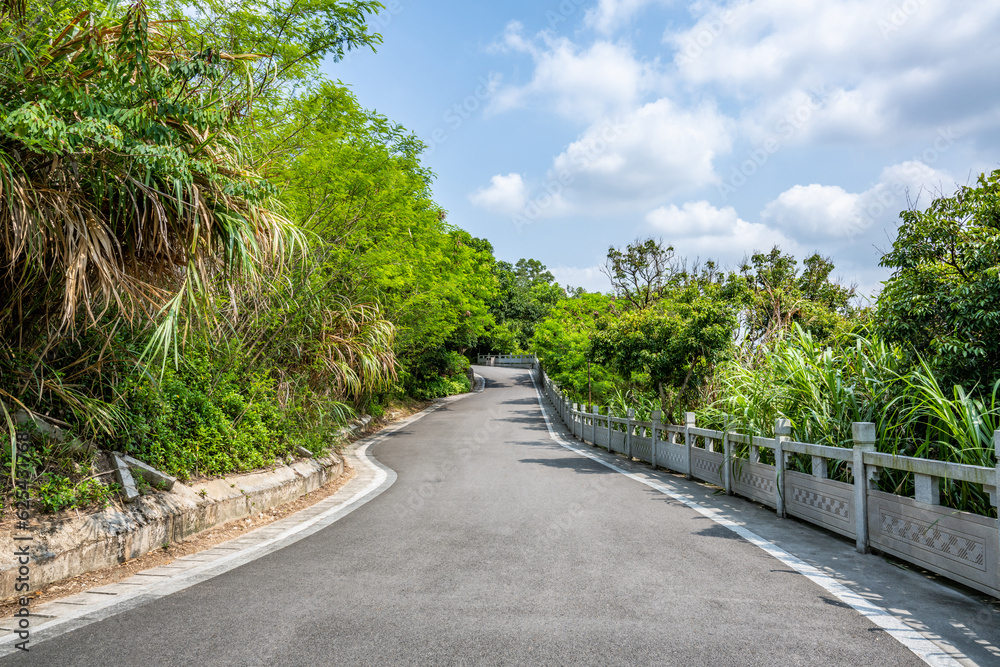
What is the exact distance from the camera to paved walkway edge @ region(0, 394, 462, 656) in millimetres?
3639

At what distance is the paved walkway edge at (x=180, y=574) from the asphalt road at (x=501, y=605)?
148mm

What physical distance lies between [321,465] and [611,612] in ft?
22.3

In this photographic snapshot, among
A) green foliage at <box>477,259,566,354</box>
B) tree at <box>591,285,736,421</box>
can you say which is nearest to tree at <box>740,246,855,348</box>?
tree at <box>591,285,736,421</box>

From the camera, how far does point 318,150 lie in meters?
9.31

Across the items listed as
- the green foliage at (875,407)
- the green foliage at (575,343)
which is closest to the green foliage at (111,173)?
the green foliage at (875,407)

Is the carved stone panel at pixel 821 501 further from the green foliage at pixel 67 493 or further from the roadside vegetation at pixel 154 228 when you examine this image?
the green foliage at pixel 67 493

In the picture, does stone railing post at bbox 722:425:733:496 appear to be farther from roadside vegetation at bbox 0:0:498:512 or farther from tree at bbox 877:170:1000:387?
roadside vegetation at bbox 0:0:498:512

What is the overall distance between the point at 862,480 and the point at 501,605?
362cm

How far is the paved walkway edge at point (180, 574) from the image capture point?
143 inches

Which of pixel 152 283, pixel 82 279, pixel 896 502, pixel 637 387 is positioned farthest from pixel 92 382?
pixel 637 387

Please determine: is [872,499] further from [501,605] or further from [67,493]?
[67,493]

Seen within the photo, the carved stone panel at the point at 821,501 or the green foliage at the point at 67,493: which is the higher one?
the green foliage at the point at 67,493

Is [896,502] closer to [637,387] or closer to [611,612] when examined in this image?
[611,612]

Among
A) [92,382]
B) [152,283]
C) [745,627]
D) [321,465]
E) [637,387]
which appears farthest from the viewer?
[637,387]
